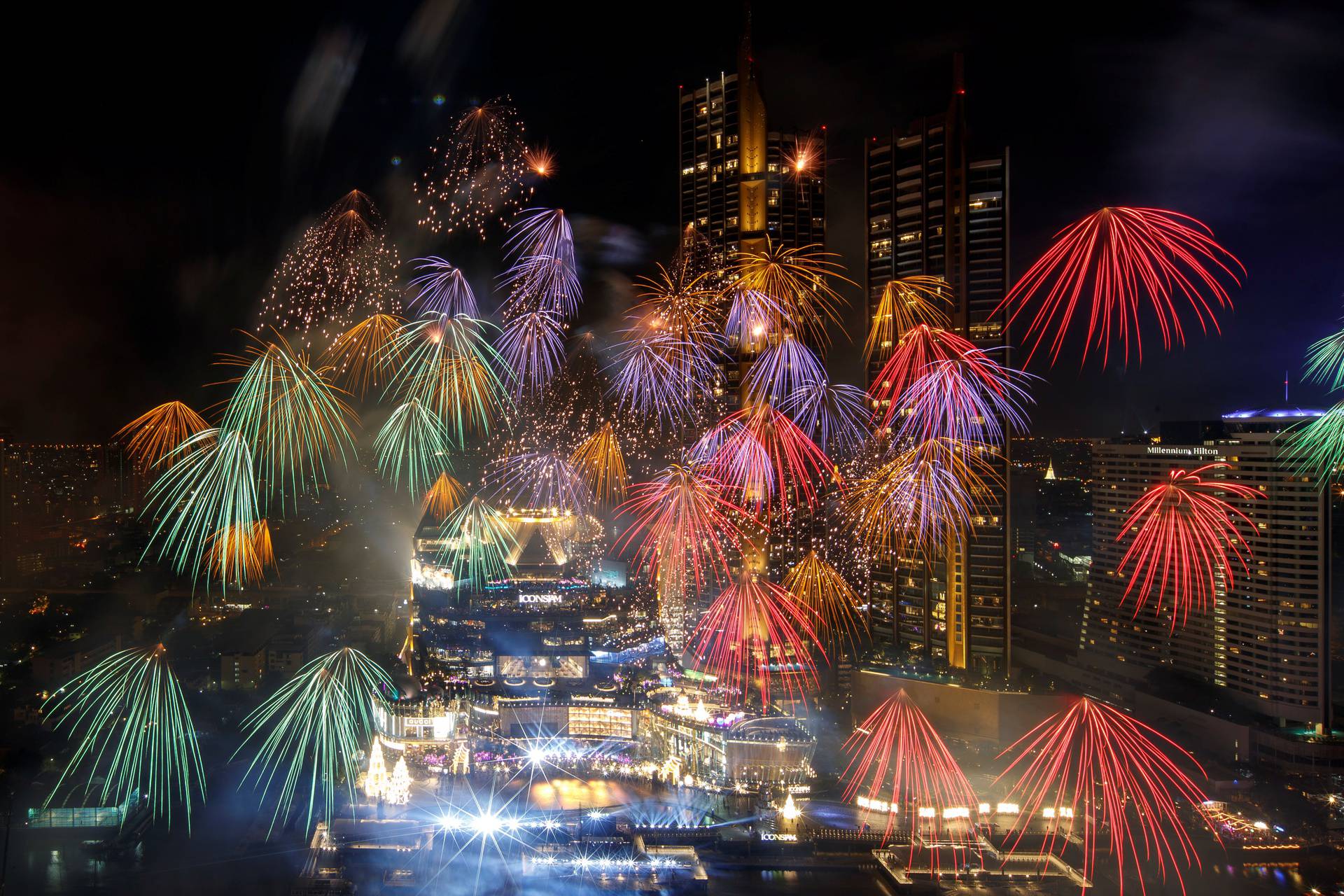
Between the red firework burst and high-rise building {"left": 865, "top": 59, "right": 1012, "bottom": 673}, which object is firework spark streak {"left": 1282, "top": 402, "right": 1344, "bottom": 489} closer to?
high-rise building {"left": 865, "top": 59, "right": 1012, "bottom": 673}

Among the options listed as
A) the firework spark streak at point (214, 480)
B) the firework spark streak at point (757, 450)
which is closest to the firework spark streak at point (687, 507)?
the firework spark streak at point (757, 450)

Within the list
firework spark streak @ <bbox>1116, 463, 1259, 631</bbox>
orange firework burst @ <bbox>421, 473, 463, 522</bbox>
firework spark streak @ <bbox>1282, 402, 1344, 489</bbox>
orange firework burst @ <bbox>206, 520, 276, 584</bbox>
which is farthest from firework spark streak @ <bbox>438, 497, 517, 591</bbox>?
firework spark streak @ <bbox>1282, 402, 1344, 489</bbox>

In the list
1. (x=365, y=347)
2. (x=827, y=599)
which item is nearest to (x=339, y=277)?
(x=365, y=347)

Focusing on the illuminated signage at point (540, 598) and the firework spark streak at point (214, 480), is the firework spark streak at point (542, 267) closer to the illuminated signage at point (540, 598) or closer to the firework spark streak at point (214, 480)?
the firework spark streak at point (214, 480)

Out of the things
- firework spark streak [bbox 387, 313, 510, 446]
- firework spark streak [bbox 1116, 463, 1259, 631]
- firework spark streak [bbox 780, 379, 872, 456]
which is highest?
firework spark streak [bbox 387, 313, 510, 446]

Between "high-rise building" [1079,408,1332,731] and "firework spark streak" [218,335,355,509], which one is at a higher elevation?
"firework spark streak" [218,335,355,509]

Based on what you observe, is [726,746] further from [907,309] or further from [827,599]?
[907,309]
